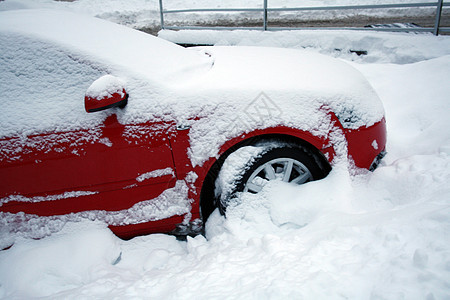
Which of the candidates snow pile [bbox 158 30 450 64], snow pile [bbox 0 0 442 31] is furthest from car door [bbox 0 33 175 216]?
snow pile [bbox 0 0 442 31]

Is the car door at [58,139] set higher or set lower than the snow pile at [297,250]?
higher

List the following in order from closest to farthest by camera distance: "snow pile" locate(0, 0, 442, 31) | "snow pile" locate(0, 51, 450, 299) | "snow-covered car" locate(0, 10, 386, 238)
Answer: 1. "snow pile" locate(0, 51, 450, 299)
2. "snow-covered car" locate(0, 10, 386, 238)
3. "snow pile" locate(0, 0, 442, 31)

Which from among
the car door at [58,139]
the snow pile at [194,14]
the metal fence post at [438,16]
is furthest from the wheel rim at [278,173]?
the snow pile at [194,14]

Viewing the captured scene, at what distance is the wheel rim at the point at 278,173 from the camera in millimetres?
2104

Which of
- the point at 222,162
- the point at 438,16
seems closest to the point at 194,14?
the point at 438,16

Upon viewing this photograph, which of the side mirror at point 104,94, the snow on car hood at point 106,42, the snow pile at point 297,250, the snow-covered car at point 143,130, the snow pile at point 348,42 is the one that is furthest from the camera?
the snow pile at point 348,42

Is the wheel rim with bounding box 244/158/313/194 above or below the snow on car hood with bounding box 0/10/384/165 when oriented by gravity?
below

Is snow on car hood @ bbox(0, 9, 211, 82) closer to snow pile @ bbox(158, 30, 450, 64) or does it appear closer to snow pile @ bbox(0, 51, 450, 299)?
snow pile @ bbox(0, 51, 450, 299)

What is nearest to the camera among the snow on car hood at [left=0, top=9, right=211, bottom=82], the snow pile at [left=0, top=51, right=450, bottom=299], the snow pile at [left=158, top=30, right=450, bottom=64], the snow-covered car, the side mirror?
the snow pile at [left=0, top=51, right=450, bottom=299]

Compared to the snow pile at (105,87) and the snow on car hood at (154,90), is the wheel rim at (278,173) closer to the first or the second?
the snow on car hood at (154,90)

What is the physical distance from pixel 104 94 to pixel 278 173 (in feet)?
4.11

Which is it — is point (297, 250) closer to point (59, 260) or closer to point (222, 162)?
point (222, 162)

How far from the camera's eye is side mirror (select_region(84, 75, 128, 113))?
1.69 meters

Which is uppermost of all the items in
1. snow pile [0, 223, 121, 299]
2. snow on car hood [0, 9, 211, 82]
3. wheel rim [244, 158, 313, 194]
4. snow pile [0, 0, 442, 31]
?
snow pile [0, 0, 442, 31]
